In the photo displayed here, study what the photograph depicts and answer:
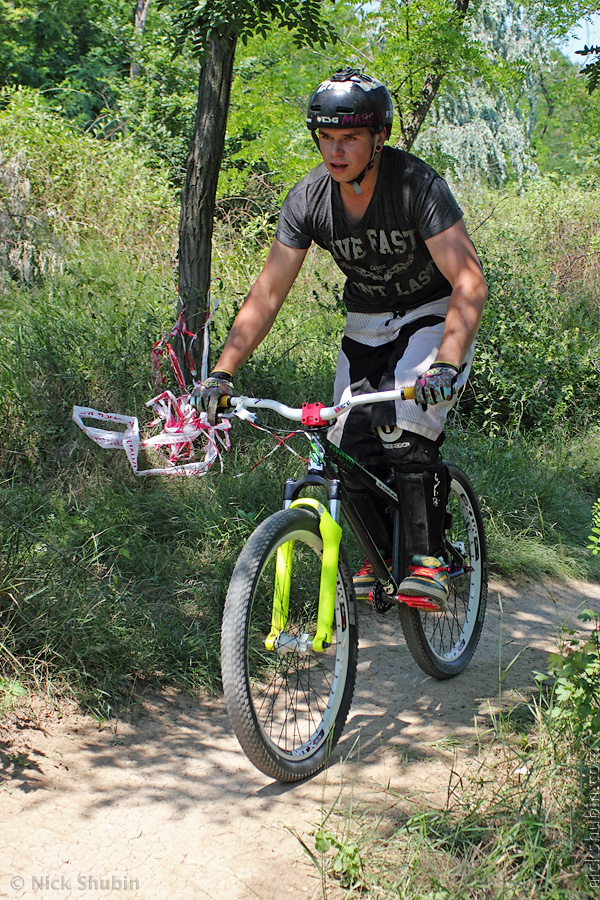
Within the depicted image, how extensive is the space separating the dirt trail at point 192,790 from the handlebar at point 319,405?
1162 millimetres

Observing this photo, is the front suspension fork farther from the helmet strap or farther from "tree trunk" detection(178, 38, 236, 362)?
"tree trunk" detection(178, 38, 236, 362)

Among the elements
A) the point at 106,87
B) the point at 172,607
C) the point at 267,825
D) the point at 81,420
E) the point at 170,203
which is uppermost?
the point at 106,87

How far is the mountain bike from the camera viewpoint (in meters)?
2.81

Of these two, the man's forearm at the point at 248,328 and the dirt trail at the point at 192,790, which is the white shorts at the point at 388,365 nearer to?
the man's forearm at the point at 248,328

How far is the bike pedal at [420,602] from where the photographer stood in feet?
11.5

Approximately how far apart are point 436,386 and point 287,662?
4.95ft

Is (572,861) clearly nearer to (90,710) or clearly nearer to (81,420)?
(90,710)

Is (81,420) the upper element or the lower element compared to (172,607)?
upper

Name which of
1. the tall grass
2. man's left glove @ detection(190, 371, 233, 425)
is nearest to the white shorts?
man's left glove @ detection(190, 371, 233, 425)

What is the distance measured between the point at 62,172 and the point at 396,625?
6126 millimetres

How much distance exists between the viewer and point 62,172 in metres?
8.72

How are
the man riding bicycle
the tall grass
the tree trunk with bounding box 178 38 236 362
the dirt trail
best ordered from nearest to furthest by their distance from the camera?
the tall grass
the dirt trail
the man riding bicycle
the tree trunk with bounding box 178 38 236 362

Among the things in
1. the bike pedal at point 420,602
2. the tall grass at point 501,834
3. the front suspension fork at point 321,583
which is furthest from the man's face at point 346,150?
the tall grass at point 501,834

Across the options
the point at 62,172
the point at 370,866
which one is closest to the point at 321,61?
the point at 62,172
